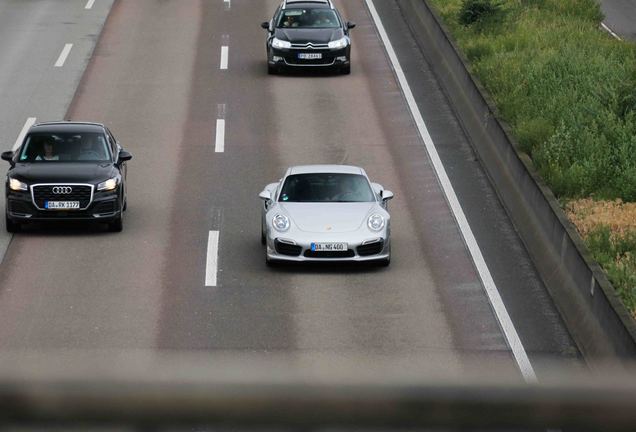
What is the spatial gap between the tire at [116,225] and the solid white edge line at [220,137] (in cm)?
580

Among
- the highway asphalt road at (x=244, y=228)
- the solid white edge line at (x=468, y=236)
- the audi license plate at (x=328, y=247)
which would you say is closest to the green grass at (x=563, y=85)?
the highway asphalt road at (x=244, y=228)

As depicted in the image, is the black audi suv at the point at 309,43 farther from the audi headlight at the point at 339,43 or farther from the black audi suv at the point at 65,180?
the black audi suv at the point at 65,180

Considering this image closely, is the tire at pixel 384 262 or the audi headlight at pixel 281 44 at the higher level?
the tire at pixel 384 262

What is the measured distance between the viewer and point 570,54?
30.9 m

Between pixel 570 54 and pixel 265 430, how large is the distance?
96.1 feet

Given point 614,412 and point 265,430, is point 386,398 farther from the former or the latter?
point 614,412

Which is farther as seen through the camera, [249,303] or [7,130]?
[7,130]

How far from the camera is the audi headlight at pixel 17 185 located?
840 inches

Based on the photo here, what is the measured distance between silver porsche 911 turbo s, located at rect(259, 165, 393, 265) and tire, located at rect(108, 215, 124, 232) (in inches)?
101

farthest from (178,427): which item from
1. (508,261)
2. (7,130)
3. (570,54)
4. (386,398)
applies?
(570,54)

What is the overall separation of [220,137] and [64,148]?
676cm

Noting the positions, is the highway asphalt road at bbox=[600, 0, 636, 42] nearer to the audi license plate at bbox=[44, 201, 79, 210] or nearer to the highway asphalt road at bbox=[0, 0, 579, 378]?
the highway asphalt road at bbox=[0, 0, 579, 378]

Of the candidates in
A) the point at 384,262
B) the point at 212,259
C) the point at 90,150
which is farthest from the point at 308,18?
the point at 384,262

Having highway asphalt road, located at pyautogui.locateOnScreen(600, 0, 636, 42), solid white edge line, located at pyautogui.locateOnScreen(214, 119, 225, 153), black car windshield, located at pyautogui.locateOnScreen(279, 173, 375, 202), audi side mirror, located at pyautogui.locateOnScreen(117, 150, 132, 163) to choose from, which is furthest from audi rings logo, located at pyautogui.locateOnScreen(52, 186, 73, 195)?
highway asphalt road, located at pyautogui.locateOnScreen(600, 0, 636, 42)
